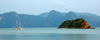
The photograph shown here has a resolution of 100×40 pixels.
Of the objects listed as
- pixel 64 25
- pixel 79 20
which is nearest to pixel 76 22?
pixel 79 20

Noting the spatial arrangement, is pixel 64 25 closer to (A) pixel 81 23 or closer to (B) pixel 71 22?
(B) pixel 71 22

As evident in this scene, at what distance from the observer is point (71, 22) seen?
15375 cm

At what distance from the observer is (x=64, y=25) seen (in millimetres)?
158750

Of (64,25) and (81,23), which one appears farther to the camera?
(64,25)

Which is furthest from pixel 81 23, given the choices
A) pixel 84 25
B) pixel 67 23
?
pixel 67 23

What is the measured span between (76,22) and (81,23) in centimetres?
464

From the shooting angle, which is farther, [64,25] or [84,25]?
[64,25]

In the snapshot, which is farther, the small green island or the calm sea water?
the small green island

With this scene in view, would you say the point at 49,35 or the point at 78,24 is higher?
the point at 49,35

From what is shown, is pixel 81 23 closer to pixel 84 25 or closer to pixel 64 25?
pixel 84 25

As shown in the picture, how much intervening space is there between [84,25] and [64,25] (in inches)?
766

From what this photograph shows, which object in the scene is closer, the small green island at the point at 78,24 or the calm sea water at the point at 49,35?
the calm sea water at the point at 49,35

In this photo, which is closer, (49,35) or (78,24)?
(49,35)

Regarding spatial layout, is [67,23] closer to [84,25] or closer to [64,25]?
[64,25]
